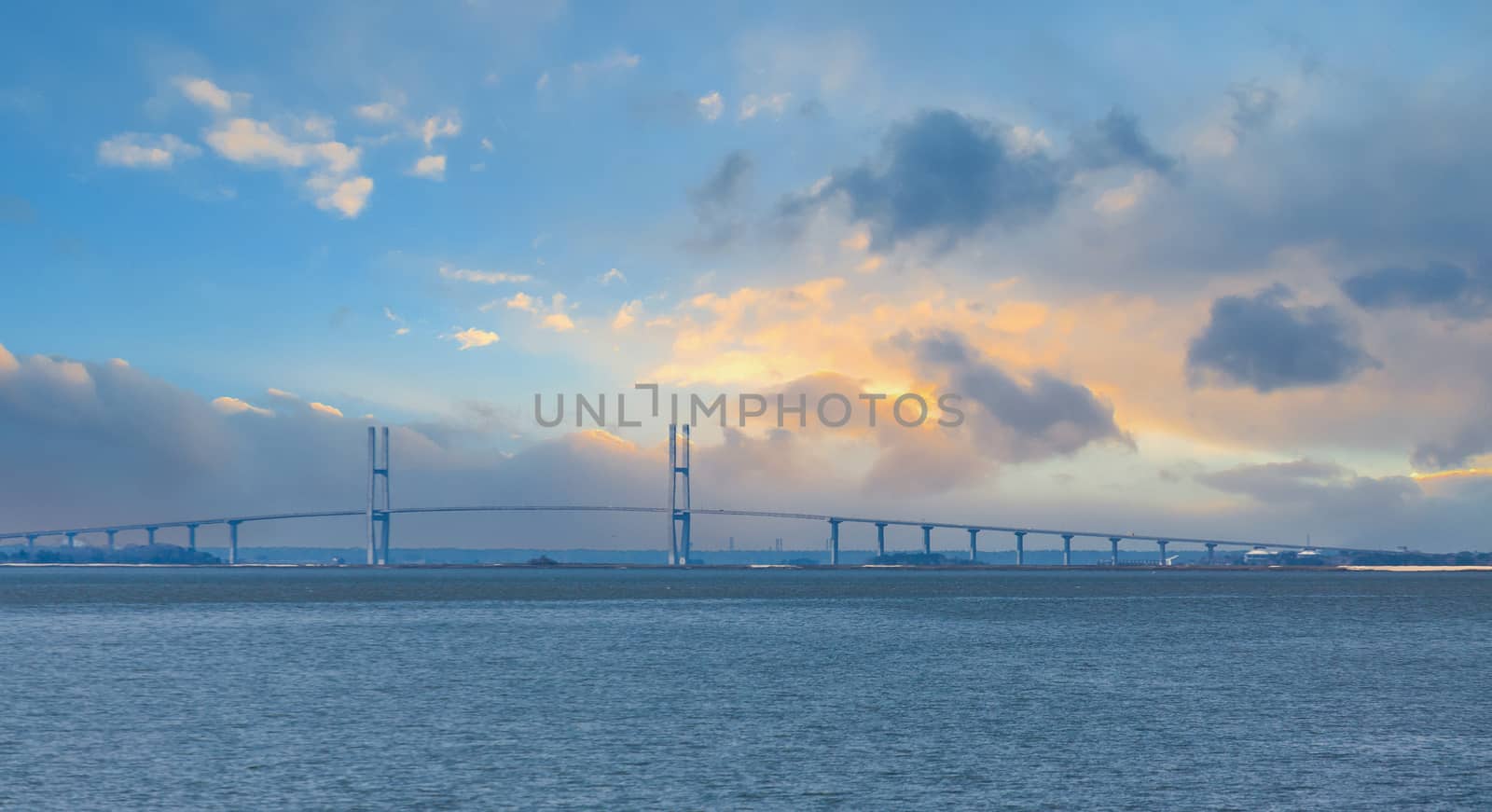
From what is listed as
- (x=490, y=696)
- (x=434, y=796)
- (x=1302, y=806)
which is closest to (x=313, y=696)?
(x=490, y=696)

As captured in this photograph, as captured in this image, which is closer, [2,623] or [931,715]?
[931,715]

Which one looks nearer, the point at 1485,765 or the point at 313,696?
the point at 1485,765

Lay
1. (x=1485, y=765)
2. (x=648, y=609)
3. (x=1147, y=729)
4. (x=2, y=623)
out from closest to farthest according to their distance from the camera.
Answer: (x=1485, y=765)
(x=1147, y=729)
(x=2, y=623)
(x=648, y=609)

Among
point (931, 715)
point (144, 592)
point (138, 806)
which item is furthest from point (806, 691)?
point (144, 592)

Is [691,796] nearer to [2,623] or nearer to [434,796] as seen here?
[434,796]

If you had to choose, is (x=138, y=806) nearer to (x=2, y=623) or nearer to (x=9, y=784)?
(x=9, y=784)

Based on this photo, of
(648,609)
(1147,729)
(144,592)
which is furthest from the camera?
(144,592)
